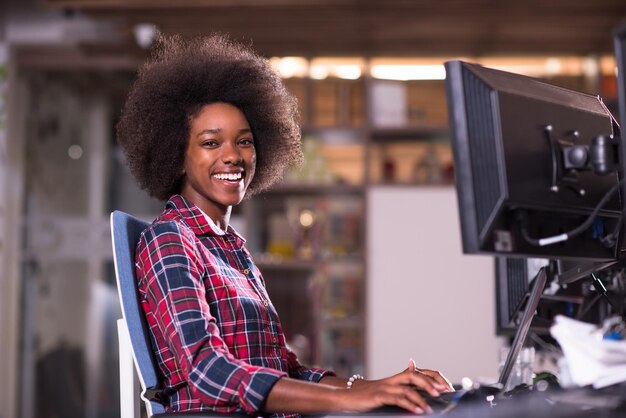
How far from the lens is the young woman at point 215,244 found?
142cm

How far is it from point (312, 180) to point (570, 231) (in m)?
3.60

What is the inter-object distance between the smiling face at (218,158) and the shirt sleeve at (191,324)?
0.25 m

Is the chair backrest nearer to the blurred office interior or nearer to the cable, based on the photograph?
the cable

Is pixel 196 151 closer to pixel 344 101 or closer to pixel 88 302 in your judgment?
pixel 344 101

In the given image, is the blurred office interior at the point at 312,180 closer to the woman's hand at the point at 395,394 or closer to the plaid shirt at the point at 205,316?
the plaid shirt at the point at 205,316

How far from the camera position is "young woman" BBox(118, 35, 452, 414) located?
1.42m

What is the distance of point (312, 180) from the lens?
4.96 m

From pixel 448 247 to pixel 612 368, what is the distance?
3.59 m

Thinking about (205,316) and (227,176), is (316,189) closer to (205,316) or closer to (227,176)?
(227,176)

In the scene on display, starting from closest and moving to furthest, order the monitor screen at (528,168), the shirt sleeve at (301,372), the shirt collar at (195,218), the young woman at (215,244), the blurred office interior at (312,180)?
1. the monitor screen at (528,168)
2. the young woman at (215,244)
3. the shirt collar at (195,218)
4. the shirt sleeve at (301,372)
5. the blurred office interior at (312,180)

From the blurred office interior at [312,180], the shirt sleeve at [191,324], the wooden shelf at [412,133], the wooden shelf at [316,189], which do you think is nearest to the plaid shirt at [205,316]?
the shirt sleeve at [191,324]

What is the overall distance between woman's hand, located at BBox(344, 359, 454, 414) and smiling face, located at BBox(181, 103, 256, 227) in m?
0.68

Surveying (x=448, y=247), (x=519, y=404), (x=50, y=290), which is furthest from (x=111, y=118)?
(x=519, y=404)

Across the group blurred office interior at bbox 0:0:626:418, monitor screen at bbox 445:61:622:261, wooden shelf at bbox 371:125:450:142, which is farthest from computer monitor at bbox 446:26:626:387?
wooden shelf at bbox 371:125:450:142
